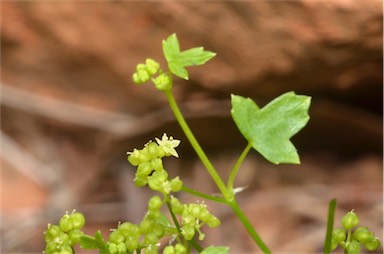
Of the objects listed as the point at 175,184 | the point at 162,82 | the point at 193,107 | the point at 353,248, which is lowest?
the point at 353,248

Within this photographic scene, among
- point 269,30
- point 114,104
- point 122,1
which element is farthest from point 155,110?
point 269,30

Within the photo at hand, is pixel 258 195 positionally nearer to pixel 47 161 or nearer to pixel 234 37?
pixel 234 37

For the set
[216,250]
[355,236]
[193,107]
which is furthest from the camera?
[193,107]

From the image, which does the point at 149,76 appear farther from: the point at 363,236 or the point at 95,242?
the point at 363,236

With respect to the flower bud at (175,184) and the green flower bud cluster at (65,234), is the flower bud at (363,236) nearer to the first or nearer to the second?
the flower bud at (175,184)

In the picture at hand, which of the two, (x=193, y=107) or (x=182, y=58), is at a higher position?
(x=193, y=107)

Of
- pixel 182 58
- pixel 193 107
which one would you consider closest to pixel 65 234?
pixel 182 58

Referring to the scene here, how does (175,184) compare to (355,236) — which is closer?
(175,184)
